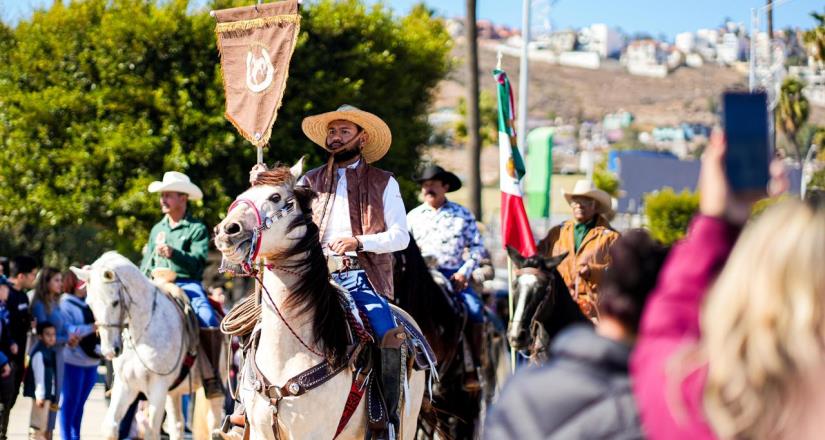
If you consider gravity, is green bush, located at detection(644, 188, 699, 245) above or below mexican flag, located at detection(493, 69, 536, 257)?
below

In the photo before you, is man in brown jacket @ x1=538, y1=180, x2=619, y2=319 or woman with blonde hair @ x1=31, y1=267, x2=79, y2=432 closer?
man in brown jacket @ x1=538, y1=180, x2=619, y2=319

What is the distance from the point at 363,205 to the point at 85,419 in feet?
28.2

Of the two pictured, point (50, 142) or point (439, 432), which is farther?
point (50, 142)

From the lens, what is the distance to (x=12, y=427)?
14.6 metres

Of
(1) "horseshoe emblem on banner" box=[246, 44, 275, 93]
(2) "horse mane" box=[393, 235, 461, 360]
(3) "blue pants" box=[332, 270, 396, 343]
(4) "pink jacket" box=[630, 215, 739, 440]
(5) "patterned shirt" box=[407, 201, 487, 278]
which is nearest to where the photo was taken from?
(4) "pink jacket" box=[630, 215, 739, 440]

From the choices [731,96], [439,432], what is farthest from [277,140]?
[731,96]

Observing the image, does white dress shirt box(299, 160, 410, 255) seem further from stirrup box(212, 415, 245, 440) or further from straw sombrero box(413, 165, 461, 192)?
straw sombrero box(413, 165, 461, 192)

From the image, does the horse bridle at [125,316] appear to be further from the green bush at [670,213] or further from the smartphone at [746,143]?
the green bush at [670,213]

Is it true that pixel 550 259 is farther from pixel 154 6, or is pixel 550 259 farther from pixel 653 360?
pixel 154 6

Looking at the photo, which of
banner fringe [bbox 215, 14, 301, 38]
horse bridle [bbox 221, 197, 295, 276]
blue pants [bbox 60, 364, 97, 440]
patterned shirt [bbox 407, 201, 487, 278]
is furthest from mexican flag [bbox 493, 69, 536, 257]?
horse bridle [bbox 221, 197, 295, 276]

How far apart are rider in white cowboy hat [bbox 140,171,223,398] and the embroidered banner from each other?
2.91 m

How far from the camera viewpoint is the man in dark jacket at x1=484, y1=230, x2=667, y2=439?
3.31 metres

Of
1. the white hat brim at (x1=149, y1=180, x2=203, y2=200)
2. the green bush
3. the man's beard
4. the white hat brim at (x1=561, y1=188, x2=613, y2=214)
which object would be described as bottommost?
the green bush

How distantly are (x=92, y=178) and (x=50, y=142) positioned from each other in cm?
108
